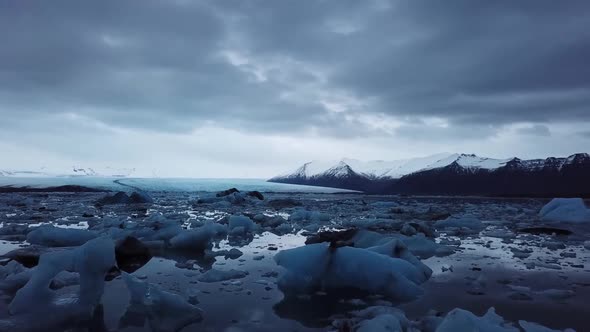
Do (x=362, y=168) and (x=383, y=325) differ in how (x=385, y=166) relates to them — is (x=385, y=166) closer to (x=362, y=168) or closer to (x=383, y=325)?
(x=362, y=168)

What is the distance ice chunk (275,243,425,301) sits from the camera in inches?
146

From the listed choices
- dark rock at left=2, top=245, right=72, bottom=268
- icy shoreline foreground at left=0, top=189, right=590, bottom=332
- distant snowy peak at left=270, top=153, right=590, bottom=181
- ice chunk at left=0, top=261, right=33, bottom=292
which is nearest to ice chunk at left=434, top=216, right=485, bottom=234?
icy shoreline foreground at left=0, top=189, right=590, bottom=332

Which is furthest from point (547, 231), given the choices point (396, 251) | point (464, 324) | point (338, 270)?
point (464, 324)

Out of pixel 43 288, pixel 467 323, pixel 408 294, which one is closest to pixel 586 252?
pixel 408 294

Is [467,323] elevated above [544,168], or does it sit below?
below

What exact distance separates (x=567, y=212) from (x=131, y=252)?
14093 millimetres

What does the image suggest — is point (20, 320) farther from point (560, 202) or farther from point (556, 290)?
point (560, 202)

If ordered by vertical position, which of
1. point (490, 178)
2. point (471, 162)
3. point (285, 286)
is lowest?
point (285, 286)

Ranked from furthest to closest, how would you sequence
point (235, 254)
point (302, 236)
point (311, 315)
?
point (302, 236), point (235, 254), point (311, 315)

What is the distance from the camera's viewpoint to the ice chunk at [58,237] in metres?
5.56

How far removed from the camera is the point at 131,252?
5094 millimetres

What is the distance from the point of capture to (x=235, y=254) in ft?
17.6

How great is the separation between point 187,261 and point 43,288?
6.75ft

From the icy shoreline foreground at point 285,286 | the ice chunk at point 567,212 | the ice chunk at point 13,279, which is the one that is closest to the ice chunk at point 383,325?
the icy shoreline foreground at point 285,286
